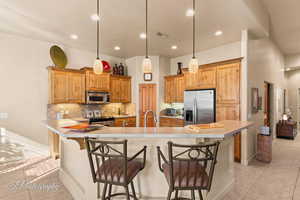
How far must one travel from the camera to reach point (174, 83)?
16.9 ft

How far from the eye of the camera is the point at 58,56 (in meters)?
4.29

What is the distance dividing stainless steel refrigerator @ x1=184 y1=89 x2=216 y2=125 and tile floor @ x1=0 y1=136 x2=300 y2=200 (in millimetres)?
1249

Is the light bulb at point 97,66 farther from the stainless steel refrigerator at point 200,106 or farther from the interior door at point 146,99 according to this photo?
the interior door at point 146,99

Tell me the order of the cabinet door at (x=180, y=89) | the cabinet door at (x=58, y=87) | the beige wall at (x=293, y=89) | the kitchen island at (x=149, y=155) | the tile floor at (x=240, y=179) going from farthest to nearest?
1. the beige wall at (x=293, y=89)
2. the cabinet door at (x=180, y=89)
3. the cabinet door at (x=58, y=87)
4. the tile floor at (x=240, y=179)
5. the kitchen island at (x=149, y=155)

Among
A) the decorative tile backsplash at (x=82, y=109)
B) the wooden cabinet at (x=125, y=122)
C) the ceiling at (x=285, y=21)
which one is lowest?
the wooden cabinet at (x=125, y=122)

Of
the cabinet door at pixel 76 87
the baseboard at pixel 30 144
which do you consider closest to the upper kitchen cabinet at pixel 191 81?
the cabinet door at pixel 76 87

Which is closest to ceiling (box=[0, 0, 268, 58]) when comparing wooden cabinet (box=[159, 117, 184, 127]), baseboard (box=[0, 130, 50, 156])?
wooden cabinet (box=[159, 117, 184, 127])

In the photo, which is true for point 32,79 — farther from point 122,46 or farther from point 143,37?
point 143,37

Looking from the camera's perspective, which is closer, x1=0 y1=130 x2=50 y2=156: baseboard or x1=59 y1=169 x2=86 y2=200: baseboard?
x1=59 y1=169 x2=86 y2=200: baseboard

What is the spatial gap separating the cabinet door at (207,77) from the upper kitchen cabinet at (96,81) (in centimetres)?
283

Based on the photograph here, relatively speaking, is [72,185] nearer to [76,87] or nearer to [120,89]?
[76,87]

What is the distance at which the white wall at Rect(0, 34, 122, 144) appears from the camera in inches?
144

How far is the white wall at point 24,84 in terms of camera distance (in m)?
3.65

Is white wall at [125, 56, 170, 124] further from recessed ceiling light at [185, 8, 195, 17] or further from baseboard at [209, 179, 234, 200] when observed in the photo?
baseboard at [209, 179, 234, 200]
